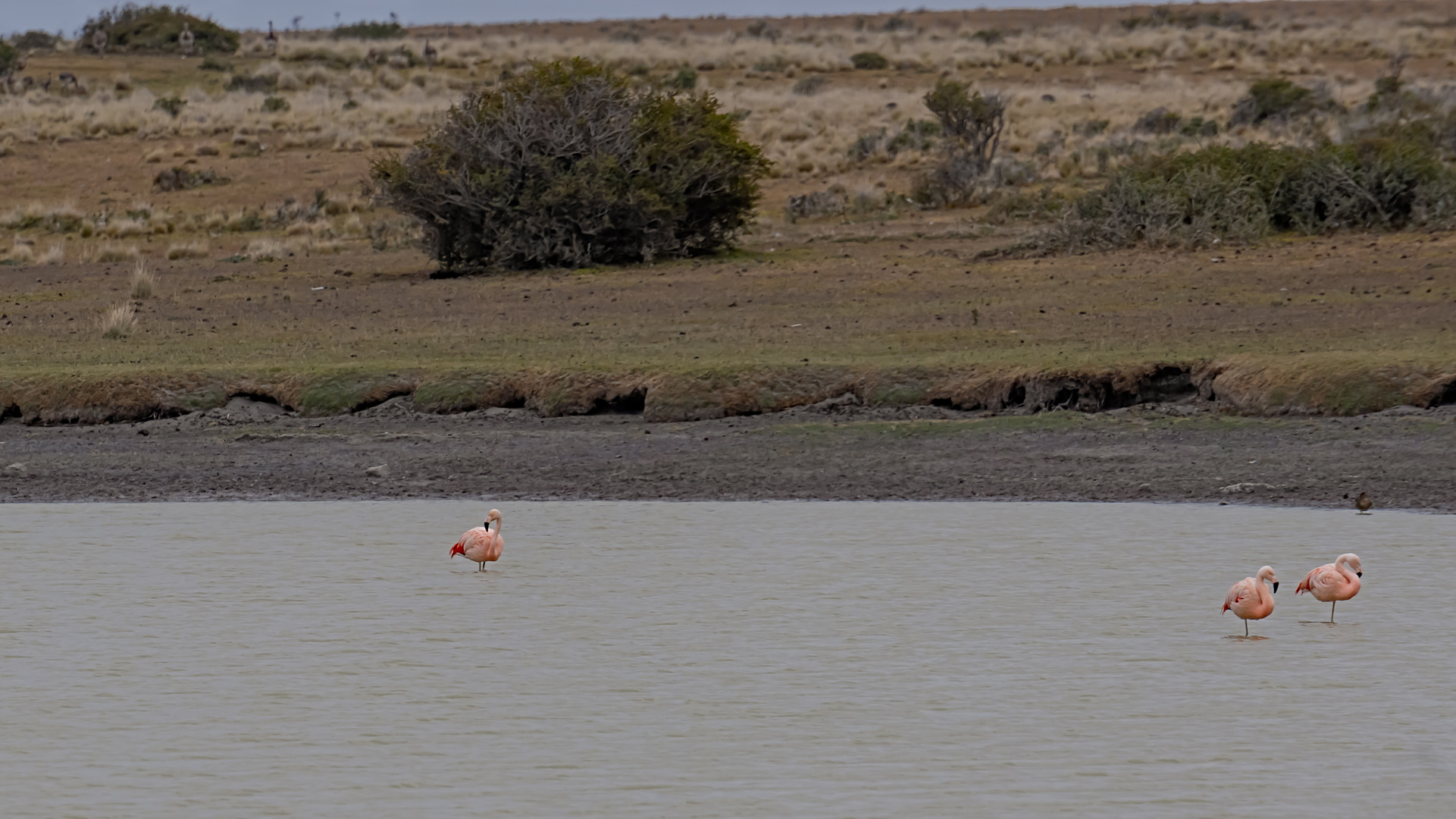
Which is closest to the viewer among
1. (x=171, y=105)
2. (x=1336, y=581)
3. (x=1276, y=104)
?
(x=1336, y=581)

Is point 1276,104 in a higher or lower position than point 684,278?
higher

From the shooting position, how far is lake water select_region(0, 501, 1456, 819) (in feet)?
19.2

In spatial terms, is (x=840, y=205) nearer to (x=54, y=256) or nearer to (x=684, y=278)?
(x=684, y=278)

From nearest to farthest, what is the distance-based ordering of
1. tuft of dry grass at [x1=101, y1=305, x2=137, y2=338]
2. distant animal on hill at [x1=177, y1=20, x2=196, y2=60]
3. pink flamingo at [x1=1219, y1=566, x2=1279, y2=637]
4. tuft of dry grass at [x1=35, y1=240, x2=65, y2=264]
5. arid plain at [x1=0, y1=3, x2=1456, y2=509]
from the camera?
1. pink flamingo at [x1=1219, y1=566, x2=1279, y2=637]
2. arid plain at [x1=0, y1=3, x2=1456, y2=509]
3. tuft of dry grass at [x1=101, y1=305, x2=137, y2=338]
4. tuft of dry grass at [x1=35, y1=240, x2=65, y2=264]
5. distant animal on hill at [x1=177, y1=20, x2=196, y2=60]

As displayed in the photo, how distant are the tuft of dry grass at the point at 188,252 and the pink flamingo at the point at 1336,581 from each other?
22.7m

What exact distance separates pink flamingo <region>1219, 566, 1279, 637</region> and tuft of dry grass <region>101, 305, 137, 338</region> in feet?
42.4

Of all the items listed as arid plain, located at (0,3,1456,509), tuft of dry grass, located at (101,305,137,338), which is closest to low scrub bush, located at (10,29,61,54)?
arid plain, located at (0,3,1456,509)

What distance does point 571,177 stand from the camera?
77.2 ft

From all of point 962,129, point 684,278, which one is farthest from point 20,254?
point 962,129

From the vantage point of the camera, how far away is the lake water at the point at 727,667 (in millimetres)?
5848

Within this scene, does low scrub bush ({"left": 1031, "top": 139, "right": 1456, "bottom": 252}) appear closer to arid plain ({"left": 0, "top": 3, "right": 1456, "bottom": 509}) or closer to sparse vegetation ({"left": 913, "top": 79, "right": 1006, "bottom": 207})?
arid plain ({"left": 0, "top": 3, "right": 1456, "bottom": 509})

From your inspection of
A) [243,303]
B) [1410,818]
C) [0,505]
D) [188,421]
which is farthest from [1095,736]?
[243,303]

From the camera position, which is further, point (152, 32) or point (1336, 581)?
point (152, 32)

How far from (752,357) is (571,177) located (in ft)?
27.6
